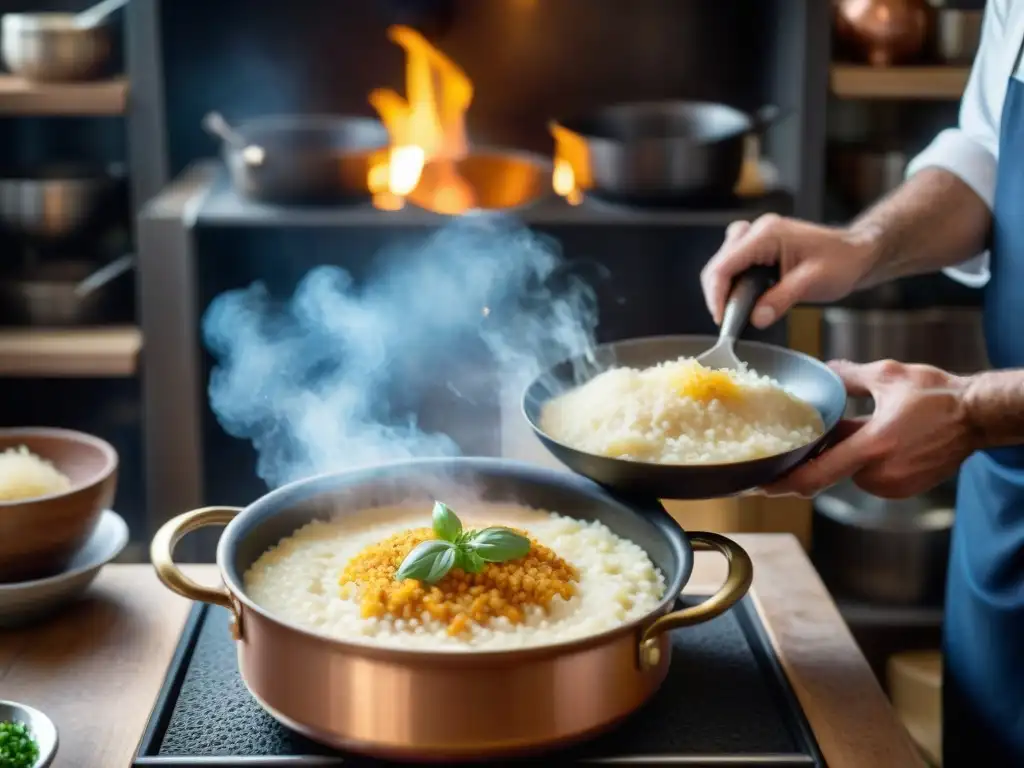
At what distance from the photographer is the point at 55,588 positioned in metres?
1.50

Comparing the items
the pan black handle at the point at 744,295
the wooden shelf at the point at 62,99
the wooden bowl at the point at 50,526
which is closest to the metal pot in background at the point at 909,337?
the pan black handle at the point at 744,295

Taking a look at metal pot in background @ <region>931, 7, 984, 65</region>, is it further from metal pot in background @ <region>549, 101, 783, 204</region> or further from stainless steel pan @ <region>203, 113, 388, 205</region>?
stainless steel pan @ <region>203, 113, 388, 205</region>

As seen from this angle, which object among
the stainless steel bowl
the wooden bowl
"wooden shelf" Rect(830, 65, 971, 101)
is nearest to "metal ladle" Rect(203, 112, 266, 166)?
the stainless steel bowl

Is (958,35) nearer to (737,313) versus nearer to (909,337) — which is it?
(909,337)

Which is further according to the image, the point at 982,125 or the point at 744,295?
the point at 982,125

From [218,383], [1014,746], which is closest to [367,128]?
[218,383]

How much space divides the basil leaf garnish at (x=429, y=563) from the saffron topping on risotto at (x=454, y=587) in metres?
0.01

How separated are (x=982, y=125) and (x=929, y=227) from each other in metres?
0.19

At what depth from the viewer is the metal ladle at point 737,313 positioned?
1611mm

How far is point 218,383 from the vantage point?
2904 millimetres

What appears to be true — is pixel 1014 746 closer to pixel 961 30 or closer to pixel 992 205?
pixel 992 205

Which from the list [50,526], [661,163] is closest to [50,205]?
[661,163]

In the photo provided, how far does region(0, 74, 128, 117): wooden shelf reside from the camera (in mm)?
2781

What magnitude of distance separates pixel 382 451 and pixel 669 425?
0.55 metres
